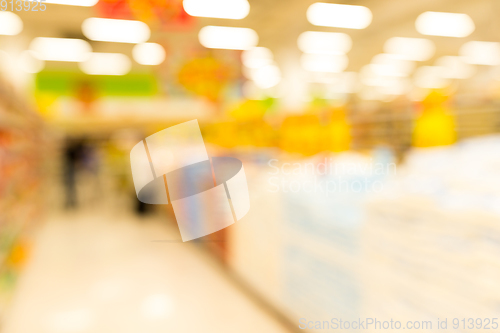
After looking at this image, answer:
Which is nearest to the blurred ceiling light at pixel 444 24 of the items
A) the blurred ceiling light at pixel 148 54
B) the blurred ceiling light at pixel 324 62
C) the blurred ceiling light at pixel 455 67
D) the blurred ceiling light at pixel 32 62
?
the blurred ceiling light at pixel 324 62

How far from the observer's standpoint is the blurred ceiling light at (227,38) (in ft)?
22.1

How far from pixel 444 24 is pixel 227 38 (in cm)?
423

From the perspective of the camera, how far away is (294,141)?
8.05ft

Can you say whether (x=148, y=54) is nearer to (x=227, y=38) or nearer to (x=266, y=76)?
(x=227, y=38)

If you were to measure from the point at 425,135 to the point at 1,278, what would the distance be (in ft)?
8.67

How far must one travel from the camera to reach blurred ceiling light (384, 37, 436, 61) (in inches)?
321

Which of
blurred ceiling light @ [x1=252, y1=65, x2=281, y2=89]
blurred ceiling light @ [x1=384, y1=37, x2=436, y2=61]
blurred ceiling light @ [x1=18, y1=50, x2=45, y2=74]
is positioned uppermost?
blurred ceiling light @ [x1=18, y1=50, x2=45, y2=74]

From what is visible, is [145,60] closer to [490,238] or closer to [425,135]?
[425,135]

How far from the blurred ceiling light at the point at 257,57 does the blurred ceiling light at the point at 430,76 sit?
5.06m

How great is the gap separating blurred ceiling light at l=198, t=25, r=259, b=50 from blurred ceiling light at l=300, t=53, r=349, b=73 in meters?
1.78

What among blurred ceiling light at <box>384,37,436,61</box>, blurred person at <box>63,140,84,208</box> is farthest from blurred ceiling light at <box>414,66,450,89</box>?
blurred person at <box>63,140,84,208</box>

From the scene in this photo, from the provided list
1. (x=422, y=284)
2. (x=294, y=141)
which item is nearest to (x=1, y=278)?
(x=294, y=141)

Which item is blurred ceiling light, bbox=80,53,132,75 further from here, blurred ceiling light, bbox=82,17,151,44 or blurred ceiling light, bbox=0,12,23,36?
blurred ceiling light, bbox=0,12,23,36

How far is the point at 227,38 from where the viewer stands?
7145 millimetres
